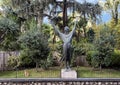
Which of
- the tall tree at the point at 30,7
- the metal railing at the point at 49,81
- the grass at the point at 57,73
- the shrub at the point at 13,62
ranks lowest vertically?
the grass at the point at 57,73

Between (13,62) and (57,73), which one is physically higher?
(13,62)

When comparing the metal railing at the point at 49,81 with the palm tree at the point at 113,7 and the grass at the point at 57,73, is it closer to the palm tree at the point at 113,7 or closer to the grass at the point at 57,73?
the grass at the point at 57,73

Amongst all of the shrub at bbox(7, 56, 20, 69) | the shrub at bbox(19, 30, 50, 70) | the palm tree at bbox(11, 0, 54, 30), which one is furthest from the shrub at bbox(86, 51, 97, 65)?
the shrub at bbox(7, 56, 20, 69)

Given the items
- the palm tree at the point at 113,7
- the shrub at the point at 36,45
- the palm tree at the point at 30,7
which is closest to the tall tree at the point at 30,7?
the palm tree at the point at 30,7

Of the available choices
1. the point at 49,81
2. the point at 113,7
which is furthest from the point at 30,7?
the point at 49,81

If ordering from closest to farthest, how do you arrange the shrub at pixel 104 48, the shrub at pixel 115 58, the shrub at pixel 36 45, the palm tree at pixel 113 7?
1. the shrub at pixel 36 45
2. the shrub at pixel 104 48
3. the shrub at pixel 115 58
4. the palm tree at pixel 113 7

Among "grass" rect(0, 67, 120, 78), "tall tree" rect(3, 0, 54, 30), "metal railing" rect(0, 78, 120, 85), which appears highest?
"tall tree" rect(3, 0, 54, 30)

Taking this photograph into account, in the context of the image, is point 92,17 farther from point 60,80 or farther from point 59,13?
point 60,80

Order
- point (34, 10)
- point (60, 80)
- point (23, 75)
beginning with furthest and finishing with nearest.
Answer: point (34, 10)
point (23, 75)
point (60, 80)

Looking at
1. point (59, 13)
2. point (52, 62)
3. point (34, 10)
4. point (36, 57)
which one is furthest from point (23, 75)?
point (59, 13)

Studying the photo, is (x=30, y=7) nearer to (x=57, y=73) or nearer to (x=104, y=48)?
(x=57, y=73)

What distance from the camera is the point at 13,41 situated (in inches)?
823

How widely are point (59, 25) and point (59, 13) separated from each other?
1071mm

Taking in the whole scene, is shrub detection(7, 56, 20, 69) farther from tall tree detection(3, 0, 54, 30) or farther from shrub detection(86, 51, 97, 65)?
shrub detection(86, 51, 97, 65)
